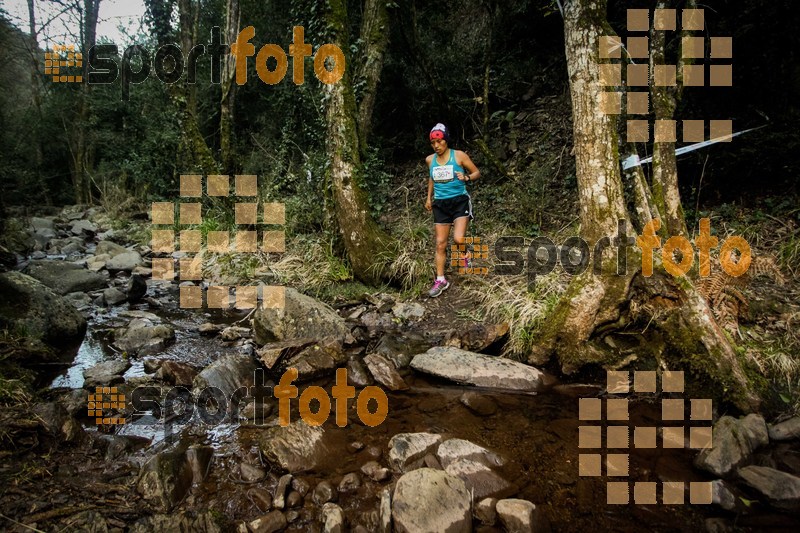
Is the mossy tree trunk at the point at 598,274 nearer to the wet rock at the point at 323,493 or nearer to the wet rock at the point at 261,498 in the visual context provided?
the wet rock at the point at 323,493

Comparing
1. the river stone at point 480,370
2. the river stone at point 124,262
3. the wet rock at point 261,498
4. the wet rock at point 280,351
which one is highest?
the river stone at point 124,262

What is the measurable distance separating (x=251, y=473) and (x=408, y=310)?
282 centimetres

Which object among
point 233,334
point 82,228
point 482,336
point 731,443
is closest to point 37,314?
point 233,334

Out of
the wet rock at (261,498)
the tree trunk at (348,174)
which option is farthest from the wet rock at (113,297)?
the wet rock at (261,498)

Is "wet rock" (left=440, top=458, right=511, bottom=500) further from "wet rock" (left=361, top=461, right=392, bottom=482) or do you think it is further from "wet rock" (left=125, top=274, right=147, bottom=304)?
"wet rock" (left=125, top=274, right=147, bottom=304)

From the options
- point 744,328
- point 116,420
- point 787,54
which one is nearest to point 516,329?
point 744,328

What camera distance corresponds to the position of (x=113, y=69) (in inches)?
563

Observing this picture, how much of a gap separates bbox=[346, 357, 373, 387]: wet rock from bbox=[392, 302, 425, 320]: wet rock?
3.77 feet

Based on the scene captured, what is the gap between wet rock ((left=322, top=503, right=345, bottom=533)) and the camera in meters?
2.03

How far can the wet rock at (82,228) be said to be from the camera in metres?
A: 10.4

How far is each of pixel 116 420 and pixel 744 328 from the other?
5.27m

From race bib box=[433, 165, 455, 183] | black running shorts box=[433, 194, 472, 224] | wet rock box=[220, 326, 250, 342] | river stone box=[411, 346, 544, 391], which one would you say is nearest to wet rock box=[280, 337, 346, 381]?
river stone box=[411, 346, 544, 391]

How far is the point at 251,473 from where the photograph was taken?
2391 mm

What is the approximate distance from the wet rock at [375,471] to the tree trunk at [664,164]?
3.99 m
